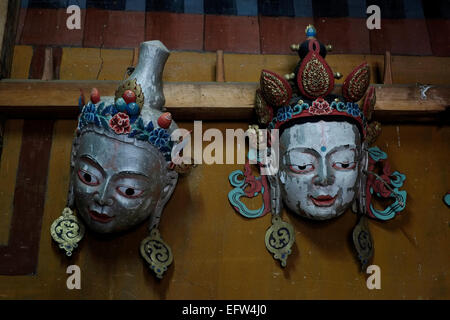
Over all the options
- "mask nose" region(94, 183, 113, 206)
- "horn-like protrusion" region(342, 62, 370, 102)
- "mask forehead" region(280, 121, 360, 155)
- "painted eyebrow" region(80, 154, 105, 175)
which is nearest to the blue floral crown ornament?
"painted eyebrow" region(80, 154, 105, 175)

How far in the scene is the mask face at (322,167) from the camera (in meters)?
2.32

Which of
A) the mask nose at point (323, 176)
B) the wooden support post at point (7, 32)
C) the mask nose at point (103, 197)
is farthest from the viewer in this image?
the wooden support post at point (7, 32)

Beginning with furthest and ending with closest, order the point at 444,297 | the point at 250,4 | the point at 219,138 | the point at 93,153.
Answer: the point at 250,4
the point at 219,138
the point at 444,297
the point at 93,153

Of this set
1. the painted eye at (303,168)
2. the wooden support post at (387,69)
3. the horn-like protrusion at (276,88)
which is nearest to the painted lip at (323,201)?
the painted eye at (303,168)

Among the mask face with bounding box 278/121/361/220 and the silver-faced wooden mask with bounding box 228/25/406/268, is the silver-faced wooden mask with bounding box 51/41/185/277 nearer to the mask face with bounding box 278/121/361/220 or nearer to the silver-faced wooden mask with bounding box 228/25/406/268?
the silver-faced wooden mask with bounding box 228/25/406/268

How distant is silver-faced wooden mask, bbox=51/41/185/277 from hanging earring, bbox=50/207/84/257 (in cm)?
1

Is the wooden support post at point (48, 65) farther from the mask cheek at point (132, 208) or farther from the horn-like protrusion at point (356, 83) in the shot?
the horn-like protrusion at point (356, 83)

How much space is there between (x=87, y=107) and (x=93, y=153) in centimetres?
21

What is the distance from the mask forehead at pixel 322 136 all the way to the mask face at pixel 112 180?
0.59 metres

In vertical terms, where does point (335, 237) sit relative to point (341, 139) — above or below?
below

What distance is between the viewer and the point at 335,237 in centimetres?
249
